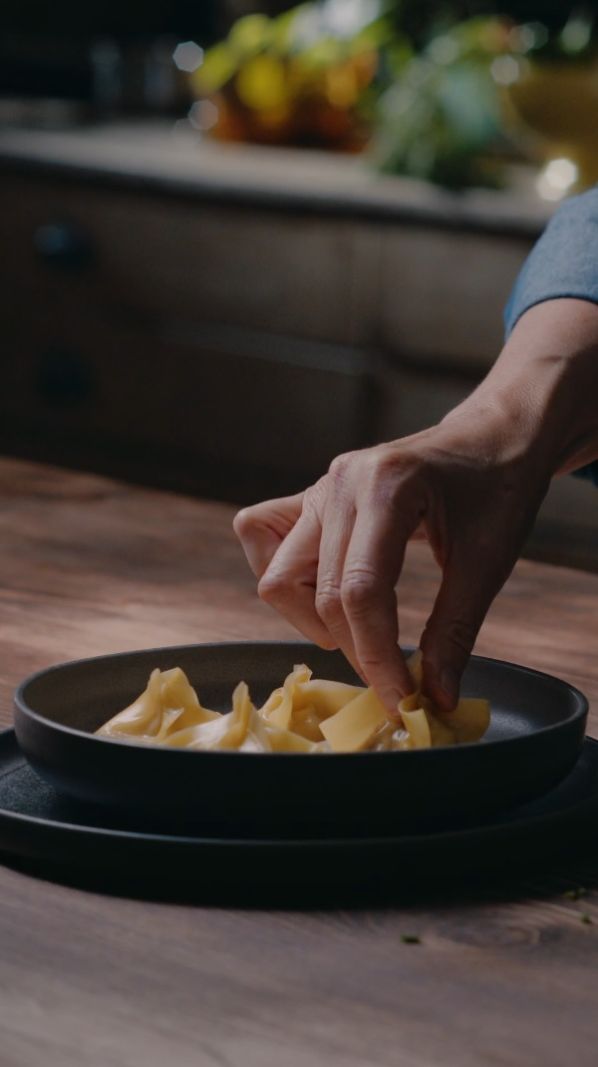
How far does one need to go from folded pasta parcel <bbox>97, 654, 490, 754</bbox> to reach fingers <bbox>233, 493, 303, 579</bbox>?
0.14m

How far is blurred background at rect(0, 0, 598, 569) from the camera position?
2518 mm

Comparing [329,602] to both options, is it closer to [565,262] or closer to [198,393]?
[565,262]

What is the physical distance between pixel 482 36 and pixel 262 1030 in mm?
2438

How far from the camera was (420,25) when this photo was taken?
3.13 m

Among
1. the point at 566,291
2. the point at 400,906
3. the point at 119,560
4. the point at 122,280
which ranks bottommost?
the point at 122,280

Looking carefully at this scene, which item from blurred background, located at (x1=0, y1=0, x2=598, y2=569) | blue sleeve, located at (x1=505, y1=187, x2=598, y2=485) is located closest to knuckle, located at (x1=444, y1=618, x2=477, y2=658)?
blue sleeve, located at (x1=505, y1=187, x2=598, y2=485)

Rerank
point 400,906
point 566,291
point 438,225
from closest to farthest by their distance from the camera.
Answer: point 400,906
point 566,291
point 438,225

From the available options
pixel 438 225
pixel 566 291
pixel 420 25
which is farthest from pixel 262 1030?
pixel 420 25

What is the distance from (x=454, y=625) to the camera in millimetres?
817

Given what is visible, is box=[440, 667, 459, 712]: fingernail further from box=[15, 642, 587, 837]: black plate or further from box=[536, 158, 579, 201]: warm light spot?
box=[536, 158, 579, 201]: warm light spot

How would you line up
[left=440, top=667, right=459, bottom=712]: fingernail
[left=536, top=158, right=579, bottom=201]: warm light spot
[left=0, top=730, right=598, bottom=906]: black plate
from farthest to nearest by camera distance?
[left=536, top=158, right=579, bottom=201]: warm light spot, [left=440, top=667, right=459, bottom=712]: fingernail, [left=0, top=730, right=598, bottom=906]: black plate

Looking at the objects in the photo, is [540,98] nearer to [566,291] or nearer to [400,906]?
[566,291]

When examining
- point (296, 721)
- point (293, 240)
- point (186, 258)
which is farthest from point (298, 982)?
point (186, 258)

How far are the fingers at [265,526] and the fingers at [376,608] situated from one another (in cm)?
13
